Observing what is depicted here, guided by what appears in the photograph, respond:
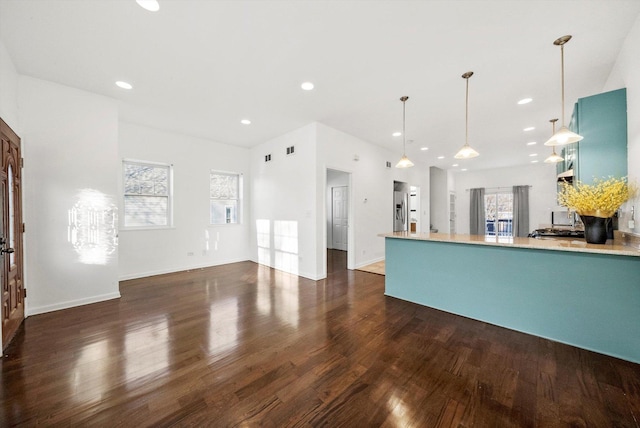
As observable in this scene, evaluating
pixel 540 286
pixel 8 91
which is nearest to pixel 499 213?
pixel 540 286

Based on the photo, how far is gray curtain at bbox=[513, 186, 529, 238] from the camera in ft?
28.9

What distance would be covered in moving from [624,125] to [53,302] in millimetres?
7145

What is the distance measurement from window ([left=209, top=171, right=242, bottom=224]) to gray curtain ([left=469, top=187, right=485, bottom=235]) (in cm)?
913

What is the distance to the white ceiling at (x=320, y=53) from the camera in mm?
2082

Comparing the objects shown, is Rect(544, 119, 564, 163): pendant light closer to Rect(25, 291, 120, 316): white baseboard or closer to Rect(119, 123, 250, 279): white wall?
Rect(119, 123, 250, 279): white wall

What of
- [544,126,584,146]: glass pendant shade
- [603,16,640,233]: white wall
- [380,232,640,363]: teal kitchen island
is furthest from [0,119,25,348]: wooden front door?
[603,16,640,233]: white wall

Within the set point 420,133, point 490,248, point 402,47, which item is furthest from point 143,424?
point 420,133

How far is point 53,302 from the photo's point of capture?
3201 millimetres

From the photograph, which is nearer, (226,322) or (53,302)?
(226,322)

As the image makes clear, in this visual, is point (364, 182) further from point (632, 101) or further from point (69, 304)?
point (69, 304)

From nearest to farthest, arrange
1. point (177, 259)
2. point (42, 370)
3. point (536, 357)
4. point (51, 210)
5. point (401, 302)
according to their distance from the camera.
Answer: point (42, 370) → point (536, 357) → point (51, 210) → point (401, 302) → point (177, 259)

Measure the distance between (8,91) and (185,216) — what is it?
10.1 feet

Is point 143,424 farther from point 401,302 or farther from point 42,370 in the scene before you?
point 401,302

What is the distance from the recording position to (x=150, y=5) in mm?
2010
